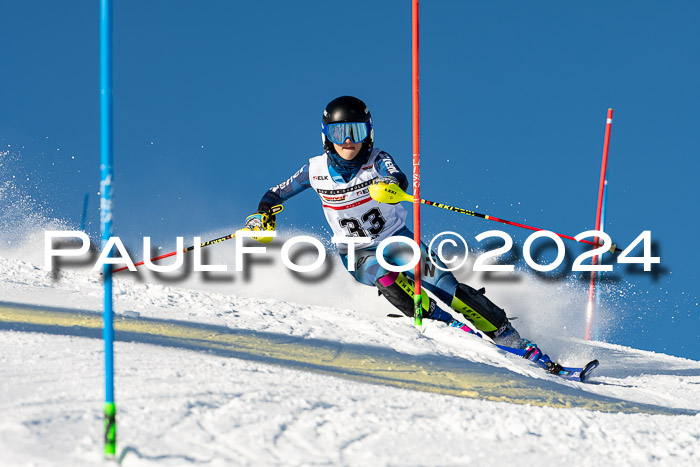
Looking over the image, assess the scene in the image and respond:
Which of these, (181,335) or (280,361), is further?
Result: (181,335)

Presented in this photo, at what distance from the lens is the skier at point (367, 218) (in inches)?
190

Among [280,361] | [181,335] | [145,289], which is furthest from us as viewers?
[145,289]

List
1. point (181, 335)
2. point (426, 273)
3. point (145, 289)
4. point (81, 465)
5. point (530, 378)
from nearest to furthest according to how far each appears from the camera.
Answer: point (81, 465) < point (181, 335) < point (530, 378) < point (426, 273) < point (145, 289)

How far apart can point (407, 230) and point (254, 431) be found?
10.4ft

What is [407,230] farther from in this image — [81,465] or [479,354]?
[81,465]

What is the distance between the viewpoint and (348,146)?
4.82m

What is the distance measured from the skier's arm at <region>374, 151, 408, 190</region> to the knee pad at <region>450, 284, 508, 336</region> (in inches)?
35.9

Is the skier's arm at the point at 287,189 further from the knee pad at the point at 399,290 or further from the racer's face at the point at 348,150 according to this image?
the knee pad at the point at 399,290

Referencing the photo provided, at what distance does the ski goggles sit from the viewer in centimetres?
475

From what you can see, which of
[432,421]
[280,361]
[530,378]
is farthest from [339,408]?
[530,378]

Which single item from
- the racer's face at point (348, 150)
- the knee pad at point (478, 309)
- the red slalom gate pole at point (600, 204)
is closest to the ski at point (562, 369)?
the knee pad at point (478, 309)

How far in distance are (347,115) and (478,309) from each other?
1.75 meters

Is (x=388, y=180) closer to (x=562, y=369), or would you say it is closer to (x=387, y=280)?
(x=387, y=280)

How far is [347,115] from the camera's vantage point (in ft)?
15.5
